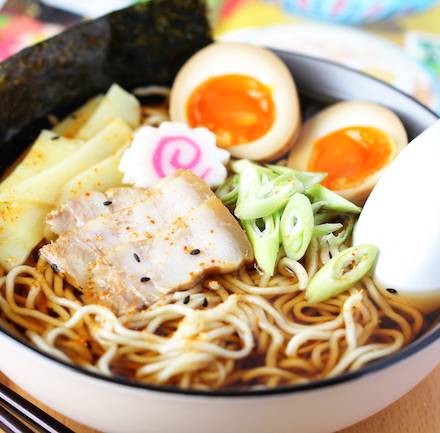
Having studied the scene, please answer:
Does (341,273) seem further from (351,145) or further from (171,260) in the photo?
(351,145)

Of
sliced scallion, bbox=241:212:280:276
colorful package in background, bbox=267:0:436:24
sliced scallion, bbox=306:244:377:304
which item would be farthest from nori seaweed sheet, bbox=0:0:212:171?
colorful package in background, bbox=267:0:436:24

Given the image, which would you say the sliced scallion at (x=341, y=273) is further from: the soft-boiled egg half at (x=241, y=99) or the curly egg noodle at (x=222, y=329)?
the soft-boiled egg half at (x=241, y=99)

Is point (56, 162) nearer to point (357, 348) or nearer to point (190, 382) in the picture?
point (190, 382)

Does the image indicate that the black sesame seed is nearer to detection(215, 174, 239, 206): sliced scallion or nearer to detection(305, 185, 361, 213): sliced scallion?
detection(305, 185, 361, 213): sliced scallion

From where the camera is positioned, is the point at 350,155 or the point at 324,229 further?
the point at 350,155


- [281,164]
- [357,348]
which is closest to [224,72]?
[281,164]

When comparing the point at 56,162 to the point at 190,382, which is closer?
the point at 190,382

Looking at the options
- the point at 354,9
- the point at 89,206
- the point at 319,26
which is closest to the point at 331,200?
the point at 89,206

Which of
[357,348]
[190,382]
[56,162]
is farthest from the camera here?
[56,162]
